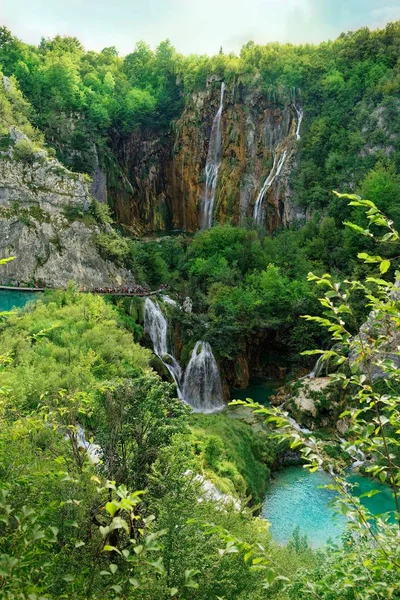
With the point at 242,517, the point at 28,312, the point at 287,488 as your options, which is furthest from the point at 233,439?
the point at 28,312

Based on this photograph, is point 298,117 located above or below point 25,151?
above

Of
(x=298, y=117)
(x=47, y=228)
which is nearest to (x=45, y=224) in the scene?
(x=47, y=228)

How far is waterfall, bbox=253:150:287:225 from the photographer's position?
122 feet

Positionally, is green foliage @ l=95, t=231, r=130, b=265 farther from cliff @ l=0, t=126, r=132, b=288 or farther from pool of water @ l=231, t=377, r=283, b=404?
pool of water @ l=231, t=377, r=283, b=404

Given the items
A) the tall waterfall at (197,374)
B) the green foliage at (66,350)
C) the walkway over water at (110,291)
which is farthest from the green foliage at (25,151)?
the tall waterfall at (197,374)

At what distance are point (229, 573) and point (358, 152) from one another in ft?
107

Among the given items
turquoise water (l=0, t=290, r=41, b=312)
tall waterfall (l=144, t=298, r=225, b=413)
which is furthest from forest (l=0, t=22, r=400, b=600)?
turquoise water (l=0, t=290, r=41, b=312)

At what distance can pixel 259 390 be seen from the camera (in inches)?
977

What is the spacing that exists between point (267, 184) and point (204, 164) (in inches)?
270

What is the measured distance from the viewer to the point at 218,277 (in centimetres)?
2708

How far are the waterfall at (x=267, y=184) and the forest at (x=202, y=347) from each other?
1.07 m

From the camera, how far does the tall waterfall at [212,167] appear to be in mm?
40469

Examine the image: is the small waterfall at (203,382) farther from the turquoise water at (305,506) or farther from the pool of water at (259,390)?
the turquoise water at (305,506)

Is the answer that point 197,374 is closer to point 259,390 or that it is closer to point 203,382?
point 203,382
